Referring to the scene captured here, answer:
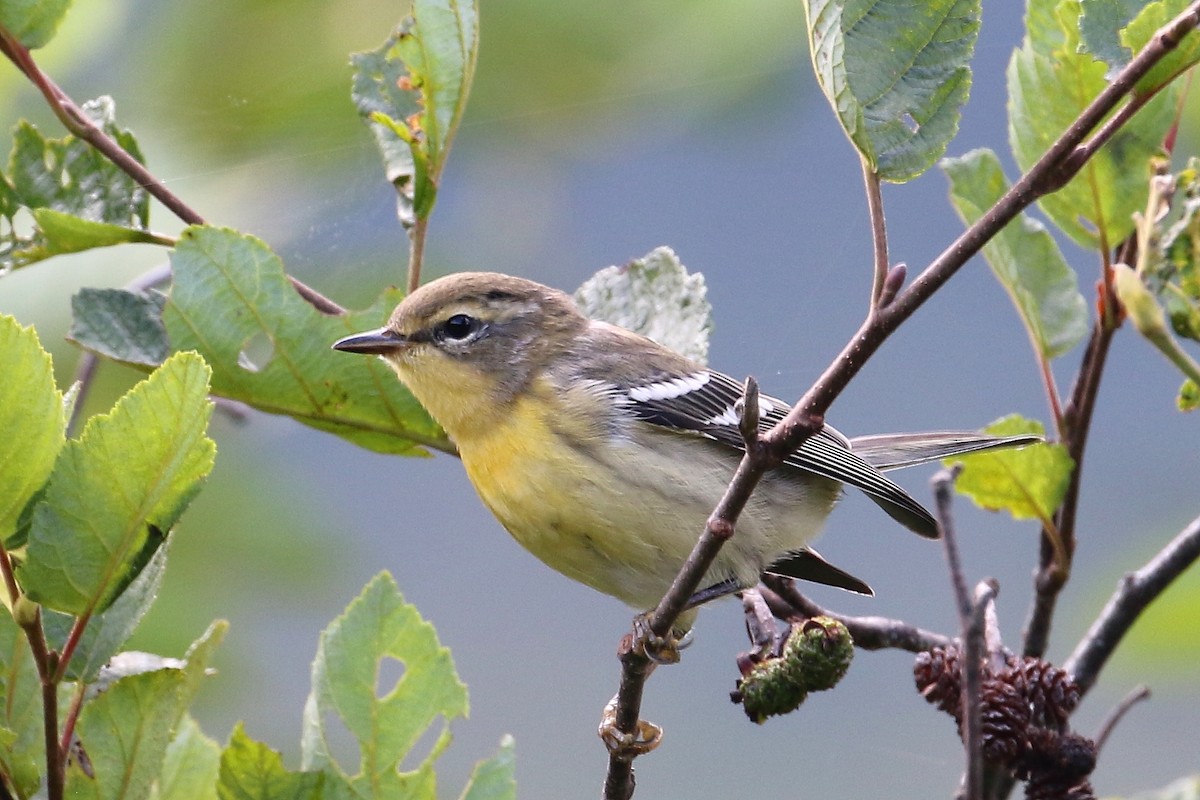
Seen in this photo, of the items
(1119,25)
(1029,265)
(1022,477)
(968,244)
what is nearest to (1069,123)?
(1029,265)

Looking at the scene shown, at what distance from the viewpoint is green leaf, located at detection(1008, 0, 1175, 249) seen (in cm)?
201

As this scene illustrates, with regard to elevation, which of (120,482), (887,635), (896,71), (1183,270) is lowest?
(120,482)

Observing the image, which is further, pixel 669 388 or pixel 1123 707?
pixel 669 388

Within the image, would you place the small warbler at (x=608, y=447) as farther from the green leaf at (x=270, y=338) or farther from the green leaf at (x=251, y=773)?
the green leaf at (x=251, y=773)

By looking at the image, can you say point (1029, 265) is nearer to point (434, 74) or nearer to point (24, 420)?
point (434, 74)

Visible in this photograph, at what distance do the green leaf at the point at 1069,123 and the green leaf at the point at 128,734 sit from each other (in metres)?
1.52

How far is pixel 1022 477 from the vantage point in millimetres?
2119

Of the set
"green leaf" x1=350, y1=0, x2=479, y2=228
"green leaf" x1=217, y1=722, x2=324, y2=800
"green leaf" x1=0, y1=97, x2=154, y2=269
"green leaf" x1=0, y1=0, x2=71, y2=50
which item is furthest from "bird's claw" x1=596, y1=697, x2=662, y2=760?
→ "green leaf" x1=0, y1=0, x2=71, y2=50

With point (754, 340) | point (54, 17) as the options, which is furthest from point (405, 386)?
point (754, 340)

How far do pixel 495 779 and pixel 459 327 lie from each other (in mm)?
1369

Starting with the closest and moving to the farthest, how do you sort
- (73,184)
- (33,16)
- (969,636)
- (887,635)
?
(969,636), (33,16), (887,635), (73,184)

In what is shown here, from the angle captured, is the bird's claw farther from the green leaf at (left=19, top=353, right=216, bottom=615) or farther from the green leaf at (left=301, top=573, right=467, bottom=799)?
the green leaf at (left=19, top=353, right=216, bottom=615)

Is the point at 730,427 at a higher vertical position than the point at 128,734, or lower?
higher

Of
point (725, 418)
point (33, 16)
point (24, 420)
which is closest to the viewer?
point (24, 420)
